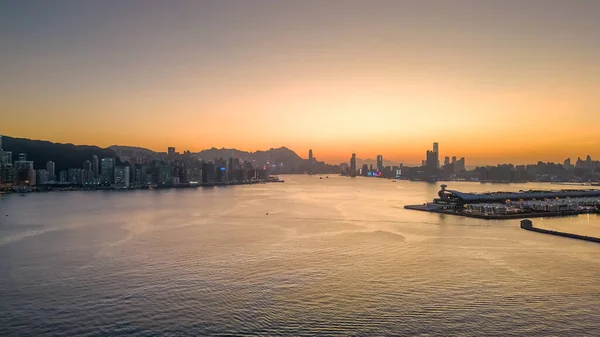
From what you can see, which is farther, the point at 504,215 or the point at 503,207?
the point at 503,207

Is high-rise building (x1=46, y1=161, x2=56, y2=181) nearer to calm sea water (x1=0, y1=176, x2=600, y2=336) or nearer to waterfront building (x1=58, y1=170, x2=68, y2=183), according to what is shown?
waterfront building (x1=58, y1=170, x2=68, y2=183)

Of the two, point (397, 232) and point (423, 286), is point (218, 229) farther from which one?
point (423, 286)

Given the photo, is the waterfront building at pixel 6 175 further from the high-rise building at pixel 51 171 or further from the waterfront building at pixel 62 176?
the waterfront building at pixel 62 176

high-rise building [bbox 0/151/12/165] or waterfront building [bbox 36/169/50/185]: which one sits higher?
high-rise building [bbox 0/151/12/165]

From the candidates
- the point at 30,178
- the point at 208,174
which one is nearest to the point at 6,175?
the point at 30,178

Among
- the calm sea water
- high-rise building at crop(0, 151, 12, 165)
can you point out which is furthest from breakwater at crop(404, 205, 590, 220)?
high-rise building at crop(0, 151, 12, 165)

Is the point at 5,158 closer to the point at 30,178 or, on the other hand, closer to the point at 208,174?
the point at 30,178

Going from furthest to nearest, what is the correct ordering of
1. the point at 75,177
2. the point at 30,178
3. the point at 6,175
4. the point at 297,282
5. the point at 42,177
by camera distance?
the point at 75,177
the point at 42,177
the point at 30,178
the point at 6,175
the point at 297,282

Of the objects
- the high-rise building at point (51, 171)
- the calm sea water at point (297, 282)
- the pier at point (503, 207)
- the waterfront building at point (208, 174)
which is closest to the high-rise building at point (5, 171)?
the high-rise building at point (51, 171)
